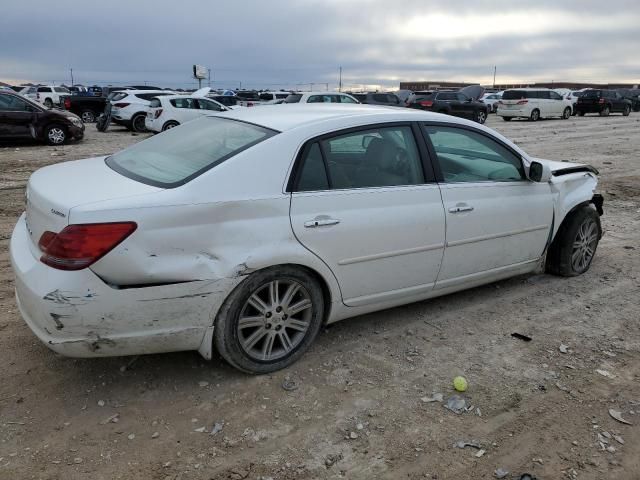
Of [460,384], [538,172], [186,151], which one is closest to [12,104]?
[186,151]

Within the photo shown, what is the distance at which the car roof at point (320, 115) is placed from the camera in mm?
3570

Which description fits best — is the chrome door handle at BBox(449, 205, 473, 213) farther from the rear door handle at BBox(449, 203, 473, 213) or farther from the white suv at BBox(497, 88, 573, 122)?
the white suv at BBox(497, 88, 573, 122)

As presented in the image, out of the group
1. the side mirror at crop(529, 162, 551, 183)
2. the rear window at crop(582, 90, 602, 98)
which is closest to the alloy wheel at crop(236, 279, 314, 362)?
the side mirror at crop(529, 162, 551, 183)

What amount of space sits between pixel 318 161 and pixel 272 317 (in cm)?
100

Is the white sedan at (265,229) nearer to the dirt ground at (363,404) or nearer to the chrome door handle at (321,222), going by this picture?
the chrome door handle at (321,222)

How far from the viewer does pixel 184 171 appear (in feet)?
10.6

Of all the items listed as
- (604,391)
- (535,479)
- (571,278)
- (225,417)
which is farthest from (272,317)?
(571,278)

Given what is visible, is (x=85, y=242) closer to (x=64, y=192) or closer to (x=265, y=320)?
(x=64, y=192)

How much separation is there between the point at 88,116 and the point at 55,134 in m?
10.3

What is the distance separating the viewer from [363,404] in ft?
10.3

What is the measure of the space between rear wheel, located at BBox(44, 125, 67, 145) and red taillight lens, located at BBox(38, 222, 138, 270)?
13.8 meters

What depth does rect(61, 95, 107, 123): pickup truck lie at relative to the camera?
2398 centimetres

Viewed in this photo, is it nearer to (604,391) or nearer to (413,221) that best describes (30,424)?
(413,221)

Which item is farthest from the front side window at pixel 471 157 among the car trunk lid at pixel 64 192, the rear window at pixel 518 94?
the rear window at pixel 518 94
